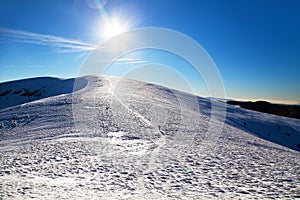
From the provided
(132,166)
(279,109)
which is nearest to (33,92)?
(132,166)

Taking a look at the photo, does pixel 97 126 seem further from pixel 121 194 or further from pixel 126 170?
pixel 121 194

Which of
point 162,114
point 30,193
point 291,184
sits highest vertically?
point 162,114

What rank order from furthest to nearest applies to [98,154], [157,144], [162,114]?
[162,114], [157,144], [98,154]

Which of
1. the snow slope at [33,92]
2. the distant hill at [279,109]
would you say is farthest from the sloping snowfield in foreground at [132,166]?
the distant hill at [279,109]

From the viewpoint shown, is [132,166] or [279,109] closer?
[132,166]

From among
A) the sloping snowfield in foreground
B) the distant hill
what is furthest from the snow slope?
the distant hill

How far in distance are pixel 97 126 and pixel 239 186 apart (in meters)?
8.09

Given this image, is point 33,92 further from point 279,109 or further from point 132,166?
point 279,109

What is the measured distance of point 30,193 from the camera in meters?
4.41

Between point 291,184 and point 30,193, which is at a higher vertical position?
point 291,184

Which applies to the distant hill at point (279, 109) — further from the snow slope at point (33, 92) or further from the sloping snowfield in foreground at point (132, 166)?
the snow slope at point (33, 92)

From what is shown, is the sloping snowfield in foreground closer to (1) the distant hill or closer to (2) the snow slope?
(2) the snow slope

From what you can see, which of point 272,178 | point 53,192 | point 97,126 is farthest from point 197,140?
point 53,192

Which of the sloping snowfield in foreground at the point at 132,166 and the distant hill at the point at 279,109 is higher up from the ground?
the distant hill at the point at 279,109
